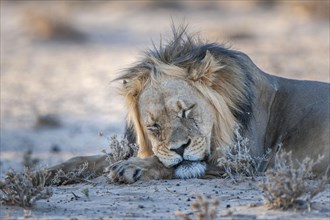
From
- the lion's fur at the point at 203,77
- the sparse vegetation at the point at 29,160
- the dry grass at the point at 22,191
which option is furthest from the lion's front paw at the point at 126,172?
the sparse vegetation at the point at 29,160

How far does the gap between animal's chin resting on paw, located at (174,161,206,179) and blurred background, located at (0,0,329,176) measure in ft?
4.69

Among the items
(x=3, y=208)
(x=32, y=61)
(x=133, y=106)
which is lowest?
(x=3, y=208)

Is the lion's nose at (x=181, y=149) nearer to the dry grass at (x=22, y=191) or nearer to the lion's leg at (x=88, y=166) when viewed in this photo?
the dry grass at (x=22, y=191)

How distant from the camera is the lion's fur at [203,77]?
7215mm

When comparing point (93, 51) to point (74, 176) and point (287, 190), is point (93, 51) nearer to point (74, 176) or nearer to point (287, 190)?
point (74, 176)

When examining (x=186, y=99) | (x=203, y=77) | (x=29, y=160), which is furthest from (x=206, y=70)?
(x=29, y=160)

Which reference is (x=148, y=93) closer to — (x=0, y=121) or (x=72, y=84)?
(x=0, y=121)

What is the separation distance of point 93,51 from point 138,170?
11757 mm

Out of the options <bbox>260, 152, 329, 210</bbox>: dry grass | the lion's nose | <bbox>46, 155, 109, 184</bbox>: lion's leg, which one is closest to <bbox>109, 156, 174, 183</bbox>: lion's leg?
the lion's nose

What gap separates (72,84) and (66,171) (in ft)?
23.1

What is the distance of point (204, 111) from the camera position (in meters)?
7.17

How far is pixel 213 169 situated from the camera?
23.4 feet

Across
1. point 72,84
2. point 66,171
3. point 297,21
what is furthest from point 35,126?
point 297,21

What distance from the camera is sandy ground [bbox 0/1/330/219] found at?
6.41 meters
